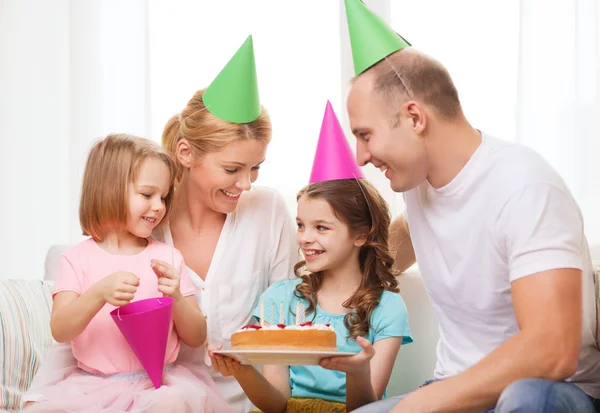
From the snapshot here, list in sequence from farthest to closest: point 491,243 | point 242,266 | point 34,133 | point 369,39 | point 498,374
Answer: point 34,133 < point 242,266 < point 369,39 < point 491,243 < point 498,374

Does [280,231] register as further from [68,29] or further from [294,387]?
[68,29]

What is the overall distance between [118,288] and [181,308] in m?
0.18

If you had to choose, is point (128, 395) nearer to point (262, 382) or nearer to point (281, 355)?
point (262, 382)

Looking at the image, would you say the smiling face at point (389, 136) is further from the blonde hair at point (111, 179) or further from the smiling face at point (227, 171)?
the blonde hair at point (111, 179)

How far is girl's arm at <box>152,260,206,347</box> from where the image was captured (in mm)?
1814

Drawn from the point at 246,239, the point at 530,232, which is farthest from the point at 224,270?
the point at 530,232

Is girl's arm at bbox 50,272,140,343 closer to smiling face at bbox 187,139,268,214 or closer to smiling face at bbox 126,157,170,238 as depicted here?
smiling face at bbox 126,157,170,238

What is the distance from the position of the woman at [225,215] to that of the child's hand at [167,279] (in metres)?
0.24

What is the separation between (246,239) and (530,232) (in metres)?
0.96

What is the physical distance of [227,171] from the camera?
2.04m

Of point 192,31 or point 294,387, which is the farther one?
point 192,31

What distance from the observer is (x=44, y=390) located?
188 centimetres

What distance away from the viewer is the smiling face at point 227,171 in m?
2.03

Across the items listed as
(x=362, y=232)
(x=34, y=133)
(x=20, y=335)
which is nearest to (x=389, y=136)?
(x=362, y=232)
